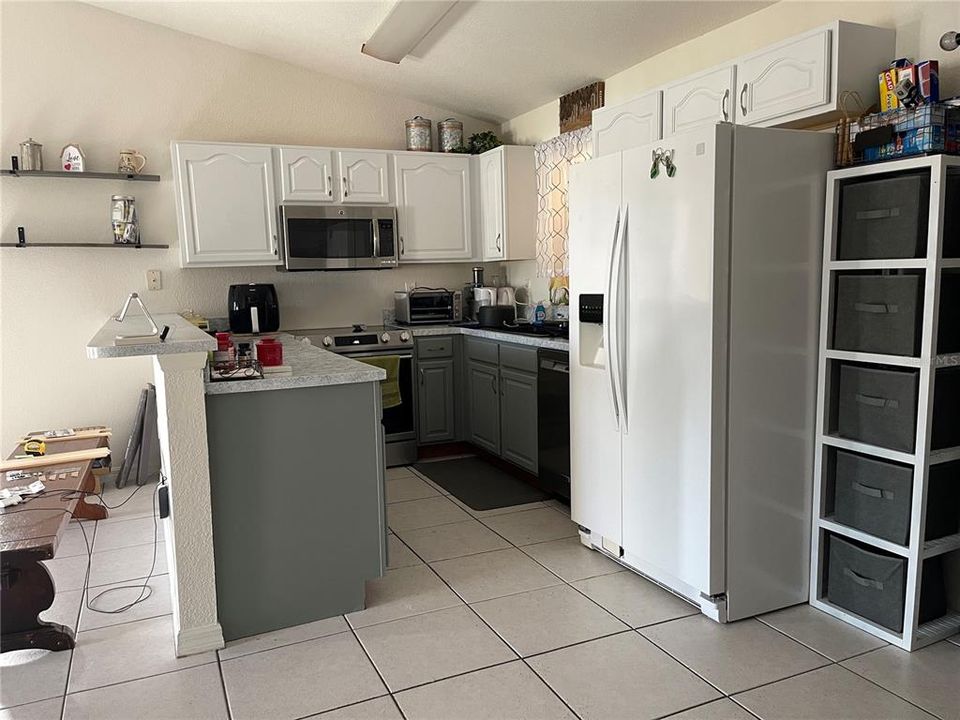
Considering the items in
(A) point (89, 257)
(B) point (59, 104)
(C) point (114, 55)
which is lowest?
(A) point (89, 257)

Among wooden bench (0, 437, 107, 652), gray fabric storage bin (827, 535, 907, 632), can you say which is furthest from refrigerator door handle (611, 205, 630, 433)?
wooden bench (0, 437, 107, 652)

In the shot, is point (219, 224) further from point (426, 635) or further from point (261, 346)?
point (426, 635)

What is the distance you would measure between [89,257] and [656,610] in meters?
3.88

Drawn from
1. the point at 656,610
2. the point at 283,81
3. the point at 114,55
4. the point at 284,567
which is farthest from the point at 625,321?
the point at 114,55

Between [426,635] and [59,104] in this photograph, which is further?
[59,104]

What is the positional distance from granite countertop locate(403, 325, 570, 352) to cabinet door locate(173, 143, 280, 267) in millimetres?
1079

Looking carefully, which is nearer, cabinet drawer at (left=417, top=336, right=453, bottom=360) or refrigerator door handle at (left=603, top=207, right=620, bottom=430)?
refrigerator door handle at (left=603, top=207, right=620, bottom=430)

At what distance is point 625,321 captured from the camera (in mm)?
2801

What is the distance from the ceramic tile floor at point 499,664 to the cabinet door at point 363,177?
268 cm

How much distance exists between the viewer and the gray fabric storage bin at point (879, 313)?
226 centimetres

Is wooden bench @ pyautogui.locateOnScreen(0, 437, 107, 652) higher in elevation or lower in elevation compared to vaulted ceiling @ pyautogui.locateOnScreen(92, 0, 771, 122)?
lower

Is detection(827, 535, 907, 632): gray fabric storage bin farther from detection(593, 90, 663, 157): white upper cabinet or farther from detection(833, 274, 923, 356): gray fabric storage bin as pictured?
detection(593, 90, 663, 157): white upper cabinet

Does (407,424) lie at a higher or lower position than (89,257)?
lower

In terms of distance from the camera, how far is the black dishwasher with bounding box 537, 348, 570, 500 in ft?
12.0
